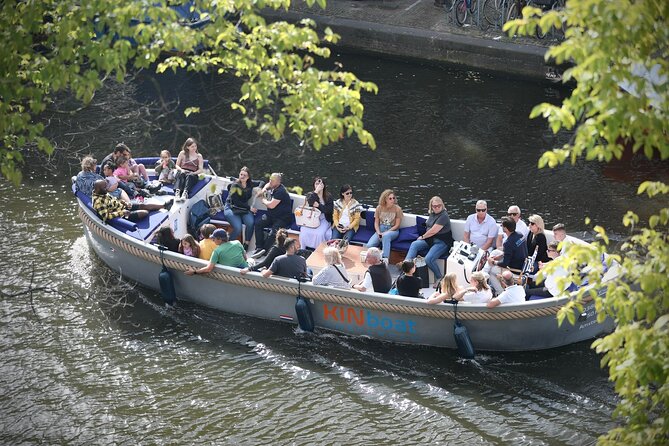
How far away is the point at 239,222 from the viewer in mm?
15156

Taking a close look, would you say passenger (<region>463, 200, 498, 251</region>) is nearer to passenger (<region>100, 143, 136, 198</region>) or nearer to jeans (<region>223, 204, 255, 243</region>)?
jeans (<region>223, 204, 255, 243</region>)

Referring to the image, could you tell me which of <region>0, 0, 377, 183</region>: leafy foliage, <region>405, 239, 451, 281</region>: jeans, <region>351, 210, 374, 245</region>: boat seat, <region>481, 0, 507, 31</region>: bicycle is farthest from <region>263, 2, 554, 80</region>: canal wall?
<region>0, 0, 377, 183</region>: leafy foliage

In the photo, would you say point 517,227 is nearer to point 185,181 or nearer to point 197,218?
point 197,218

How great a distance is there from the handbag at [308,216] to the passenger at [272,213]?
16.9 inches

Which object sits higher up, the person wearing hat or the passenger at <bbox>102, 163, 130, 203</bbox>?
the passenger at <bbox>102, 163, 130, 203</bbox>

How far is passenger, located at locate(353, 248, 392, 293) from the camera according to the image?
13.2 meters

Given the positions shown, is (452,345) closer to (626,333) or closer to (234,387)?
(234,387)

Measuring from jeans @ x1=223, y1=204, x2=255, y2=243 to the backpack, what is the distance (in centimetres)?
36

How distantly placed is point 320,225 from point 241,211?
4.29 feet

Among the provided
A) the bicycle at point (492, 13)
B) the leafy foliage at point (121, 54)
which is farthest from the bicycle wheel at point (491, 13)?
the leafy foliage at point (121, 54)

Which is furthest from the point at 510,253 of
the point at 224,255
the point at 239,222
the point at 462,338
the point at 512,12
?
the point at 512,12

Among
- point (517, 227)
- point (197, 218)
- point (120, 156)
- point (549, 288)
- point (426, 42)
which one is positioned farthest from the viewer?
point (426, 42)

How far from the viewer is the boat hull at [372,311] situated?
12633mm

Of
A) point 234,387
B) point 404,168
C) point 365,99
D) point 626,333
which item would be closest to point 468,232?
point 234,387
